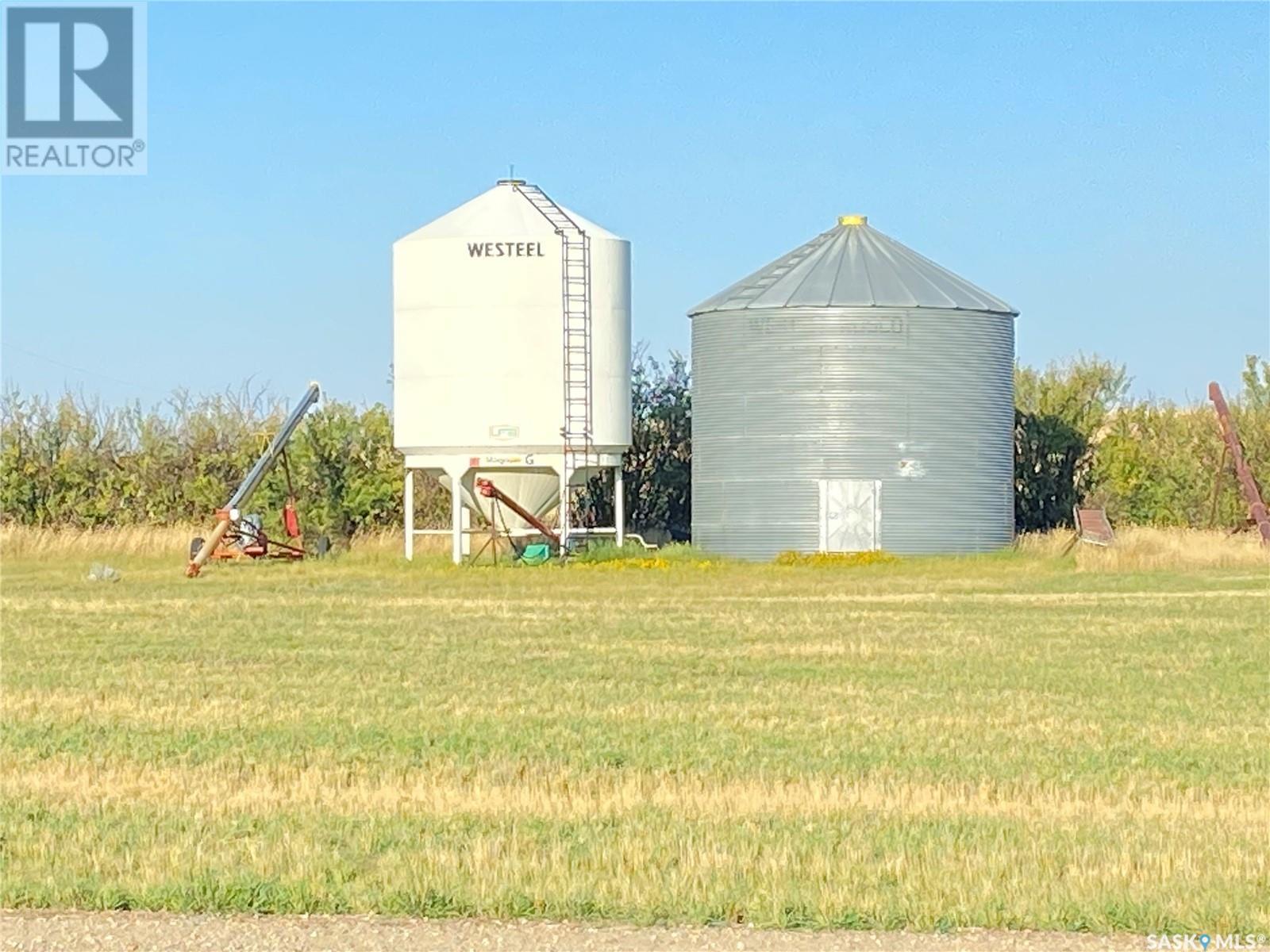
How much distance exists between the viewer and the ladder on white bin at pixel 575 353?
39906mm

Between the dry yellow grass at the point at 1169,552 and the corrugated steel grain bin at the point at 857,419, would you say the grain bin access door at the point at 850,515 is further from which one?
the dry yellow grass at the point at 1169,552

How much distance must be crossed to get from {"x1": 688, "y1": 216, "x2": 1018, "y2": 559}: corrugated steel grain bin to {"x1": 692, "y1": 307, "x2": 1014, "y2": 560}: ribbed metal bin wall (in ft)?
0.07

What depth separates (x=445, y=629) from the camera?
25703mm

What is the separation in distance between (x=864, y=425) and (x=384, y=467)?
11479 mm

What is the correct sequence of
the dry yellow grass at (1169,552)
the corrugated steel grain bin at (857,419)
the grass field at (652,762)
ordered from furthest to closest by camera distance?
the corrugated steel grain bin at (857,419) < the dry yellow grass at (1169,552) < the grass field at (652,762)

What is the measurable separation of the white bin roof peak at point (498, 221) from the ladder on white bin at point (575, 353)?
321 mm

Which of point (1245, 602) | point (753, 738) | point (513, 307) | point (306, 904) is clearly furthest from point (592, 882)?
point (513, 307)

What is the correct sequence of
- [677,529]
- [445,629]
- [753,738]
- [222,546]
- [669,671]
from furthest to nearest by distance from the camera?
[677,529], [222,546], [445,629], [669,671], [753,738]

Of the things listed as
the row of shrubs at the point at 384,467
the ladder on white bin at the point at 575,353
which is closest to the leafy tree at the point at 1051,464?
the row of shrubs at the point at 384,467

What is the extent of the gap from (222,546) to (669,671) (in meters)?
20.6

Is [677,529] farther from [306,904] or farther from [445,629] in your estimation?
[306,904]

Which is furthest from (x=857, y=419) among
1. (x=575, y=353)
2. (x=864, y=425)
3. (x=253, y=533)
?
(x=253, y=533)

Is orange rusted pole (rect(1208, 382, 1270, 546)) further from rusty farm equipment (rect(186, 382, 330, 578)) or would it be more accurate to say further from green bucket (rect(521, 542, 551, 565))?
rusty farm equipment (rect(186, 382, 330, 578))

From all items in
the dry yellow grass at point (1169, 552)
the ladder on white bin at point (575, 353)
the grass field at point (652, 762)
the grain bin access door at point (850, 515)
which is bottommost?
the grass field at point (652, 762)
